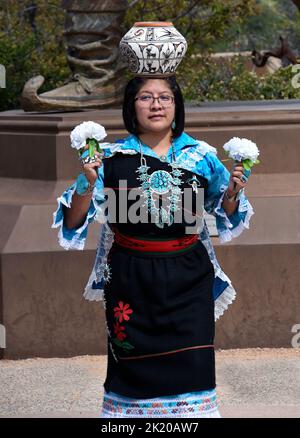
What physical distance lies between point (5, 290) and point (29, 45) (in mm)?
6232

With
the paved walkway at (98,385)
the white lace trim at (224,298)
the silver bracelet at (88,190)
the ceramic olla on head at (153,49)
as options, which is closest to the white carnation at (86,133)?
the silver bracelet at (88,190)

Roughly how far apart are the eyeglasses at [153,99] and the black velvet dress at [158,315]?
198 millimetres

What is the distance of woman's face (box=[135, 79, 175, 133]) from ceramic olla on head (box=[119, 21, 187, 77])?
60 mm

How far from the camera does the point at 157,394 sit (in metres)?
4.05

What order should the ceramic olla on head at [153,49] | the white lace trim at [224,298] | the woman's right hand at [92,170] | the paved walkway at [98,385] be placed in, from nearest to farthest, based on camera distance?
the woman's right hand at [92,170] → the ceramic olla on head at [153,49] → the white lace trim at [224,298] → the paved walkway at [98,385]

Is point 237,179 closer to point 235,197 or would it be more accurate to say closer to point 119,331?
point 235,197

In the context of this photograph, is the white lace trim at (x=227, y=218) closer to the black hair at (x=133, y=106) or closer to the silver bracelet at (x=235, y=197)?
the silver bracelet at (x=235, y=197)

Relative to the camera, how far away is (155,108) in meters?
4.07

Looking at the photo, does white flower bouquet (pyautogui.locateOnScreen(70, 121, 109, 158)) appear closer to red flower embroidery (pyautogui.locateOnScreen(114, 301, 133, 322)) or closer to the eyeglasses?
the eyeglasses

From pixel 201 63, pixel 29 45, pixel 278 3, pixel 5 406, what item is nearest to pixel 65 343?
pixel 5 406

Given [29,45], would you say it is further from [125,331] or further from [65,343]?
[125,331]

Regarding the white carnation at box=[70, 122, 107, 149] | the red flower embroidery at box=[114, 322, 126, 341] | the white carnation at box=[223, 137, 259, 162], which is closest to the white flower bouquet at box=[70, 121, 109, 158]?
the white carnation at box=[70, 122, 107, 149]

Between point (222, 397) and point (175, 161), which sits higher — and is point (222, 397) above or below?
below

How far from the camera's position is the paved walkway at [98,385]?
5.52m
